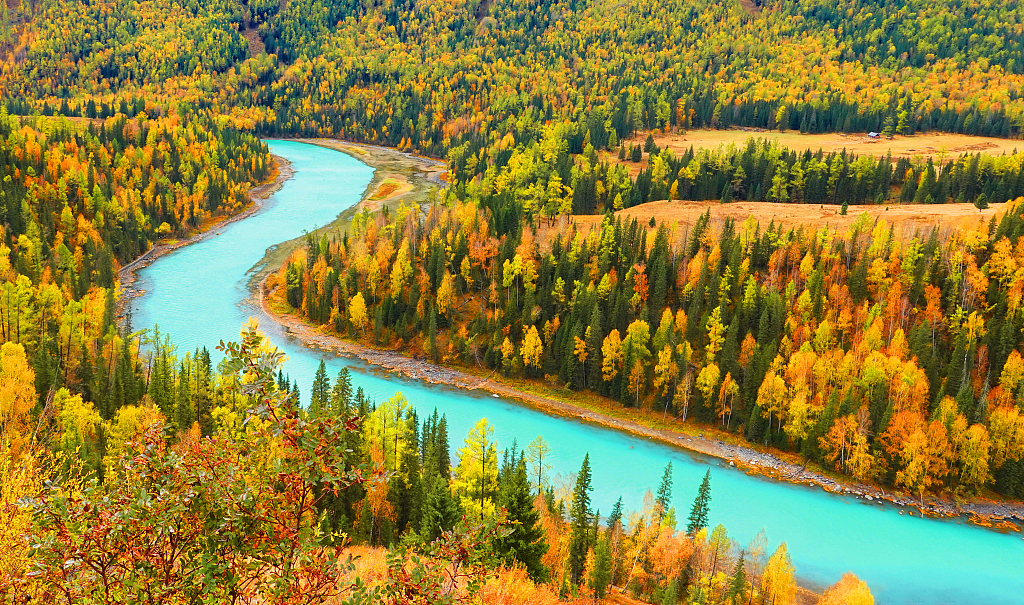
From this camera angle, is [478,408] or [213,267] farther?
[213,267]

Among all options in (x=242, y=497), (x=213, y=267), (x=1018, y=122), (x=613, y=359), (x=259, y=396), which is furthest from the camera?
(x=1018, y=122)

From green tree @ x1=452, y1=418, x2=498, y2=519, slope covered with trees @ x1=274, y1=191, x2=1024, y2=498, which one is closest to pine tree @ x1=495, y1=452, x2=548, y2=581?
green tree @ x1=452, y1=418, x2=498, y2=519

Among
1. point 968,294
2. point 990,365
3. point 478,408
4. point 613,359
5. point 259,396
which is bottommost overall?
point 478,408

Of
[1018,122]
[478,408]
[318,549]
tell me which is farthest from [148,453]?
[1018,122]

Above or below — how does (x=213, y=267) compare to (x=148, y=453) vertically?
below

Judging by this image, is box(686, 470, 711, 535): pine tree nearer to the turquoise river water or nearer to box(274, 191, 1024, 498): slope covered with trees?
the turquoise river water

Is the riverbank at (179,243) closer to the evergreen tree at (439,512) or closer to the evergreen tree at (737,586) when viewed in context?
the evergreen tree at (439,512)

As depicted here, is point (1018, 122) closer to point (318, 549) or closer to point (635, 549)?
point (635, 549)
